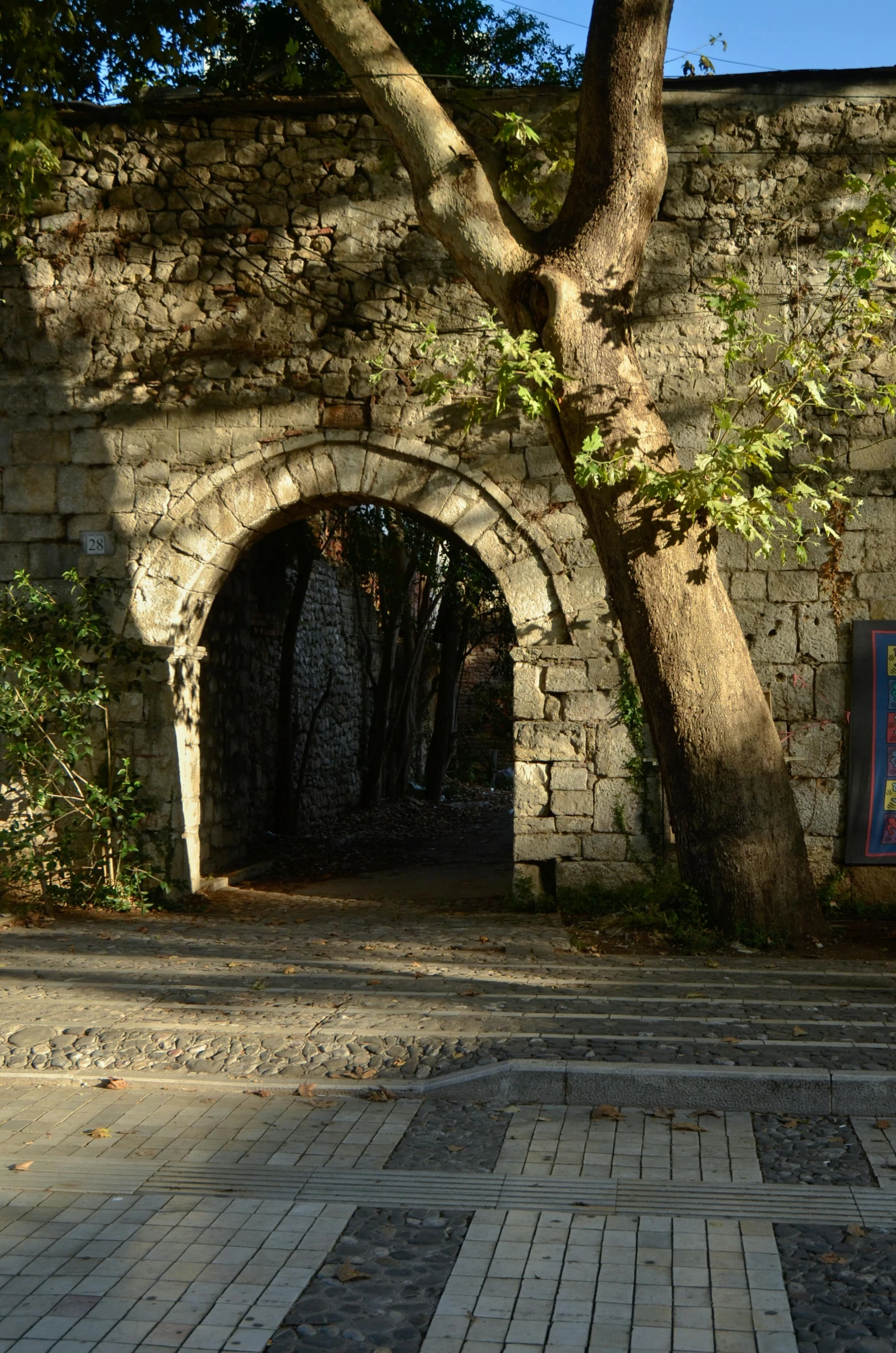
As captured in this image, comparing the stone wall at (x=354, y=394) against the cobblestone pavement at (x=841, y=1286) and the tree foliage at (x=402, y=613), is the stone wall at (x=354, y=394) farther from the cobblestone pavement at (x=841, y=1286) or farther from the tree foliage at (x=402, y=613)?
the tree foliage at (x=402, y=613)

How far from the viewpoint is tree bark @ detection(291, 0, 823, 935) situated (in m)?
6.05

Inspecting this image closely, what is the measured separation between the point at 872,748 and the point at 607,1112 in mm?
4285

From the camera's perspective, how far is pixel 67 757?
7820 mm

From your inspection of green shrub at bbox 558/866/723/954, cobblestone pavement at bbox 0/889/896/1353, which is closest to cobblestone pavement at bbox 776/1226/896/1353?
cobblestone pavement at bbox 0/889/896/1353

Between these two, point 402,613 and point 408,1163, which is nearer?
point 408,1163

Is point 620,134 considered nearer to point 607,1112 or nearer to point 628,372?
point 628,372

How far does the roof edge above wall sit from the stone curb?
602cm

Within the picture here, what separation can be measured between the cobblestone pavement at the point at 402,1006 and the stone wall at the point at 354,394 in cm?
171

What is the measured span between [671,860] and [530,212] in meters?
4.16

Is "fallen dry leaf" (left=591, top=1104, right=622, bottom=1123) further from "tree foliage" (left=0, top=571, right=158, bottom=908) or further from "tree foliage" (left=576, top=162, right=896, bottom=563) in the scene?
"tree foliage" (left=0, top=571, right=158, bottom=908)

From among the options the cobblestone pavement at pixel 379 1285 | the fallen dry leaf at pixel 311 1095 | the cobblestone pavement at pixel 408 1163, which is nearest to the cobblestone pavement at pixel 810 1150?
the cobblestone pavement at pixel 408 1163

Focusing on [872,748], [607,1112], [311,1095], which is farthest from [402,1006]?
[872,748]

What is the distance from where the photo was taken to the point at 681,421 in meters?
7.80

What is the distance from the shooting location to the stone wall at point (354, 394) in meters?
7.69
